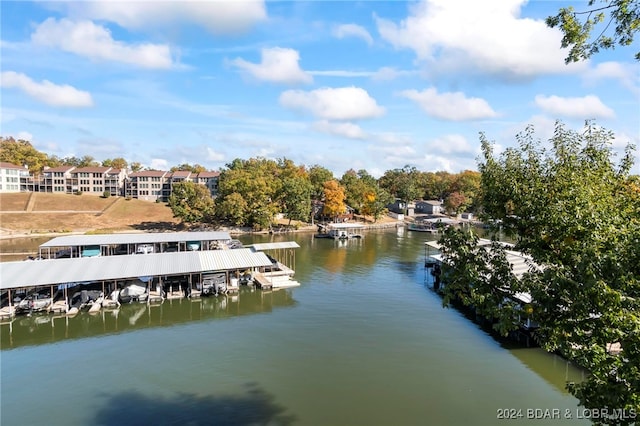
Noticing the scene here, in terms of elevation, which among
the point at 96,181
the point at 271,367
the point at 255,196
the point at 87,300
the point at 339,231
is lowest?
the point at 271,367

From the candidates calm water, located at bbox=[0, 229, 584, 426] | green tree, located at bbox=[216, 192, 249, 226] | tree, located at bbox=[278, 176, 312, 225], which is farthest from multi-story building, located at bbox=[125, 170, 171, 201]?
calm water, located at bbox=[0, 229, 584, 426]

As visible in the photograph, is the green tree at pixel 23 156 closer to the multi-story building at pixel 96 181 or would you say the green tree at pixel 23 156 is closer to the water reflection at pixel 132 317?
the multi-story building at pixel 96 181

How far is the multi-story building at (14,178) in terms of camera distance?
8575 cm

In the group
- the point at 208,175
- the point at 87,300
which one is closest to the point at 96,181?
→ the point at 208,175

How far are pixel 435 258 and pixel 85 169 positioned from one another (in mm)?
95025

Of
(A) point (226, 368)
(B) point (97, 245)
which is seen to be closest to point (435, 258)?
(A) point (226, 368)

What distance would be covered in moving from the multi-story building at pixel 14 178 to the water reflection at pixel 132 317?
3225 inches

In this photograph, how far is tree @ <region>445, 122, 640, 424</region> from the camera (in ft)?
22.1

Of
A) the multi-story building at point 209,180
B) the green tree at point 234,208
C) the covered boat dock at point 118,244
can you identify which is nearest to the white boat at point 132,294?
the covered boat dock at point 118,244

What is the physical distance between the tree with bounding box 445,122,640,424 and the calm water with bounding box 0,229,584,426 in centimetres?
899

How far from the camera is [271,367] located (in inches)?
747

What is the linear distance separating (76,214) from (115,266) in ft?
189

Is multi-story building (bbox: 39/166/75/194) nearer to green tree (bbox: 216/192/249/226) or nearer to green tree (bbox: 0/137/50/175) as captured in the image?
green tree (bbox: 0/137/50/175)

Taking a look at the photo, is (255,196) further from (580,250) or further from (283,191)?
(580,250)
